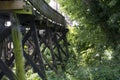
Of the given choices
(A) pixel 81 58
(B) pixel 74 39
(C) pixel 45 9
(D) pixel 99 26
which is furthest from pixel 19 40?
(B) pixel 74 39

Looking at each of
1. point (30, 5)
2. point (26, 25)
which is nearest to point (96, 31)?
point (26, 25)

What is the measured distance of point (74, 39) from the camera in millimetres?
17422

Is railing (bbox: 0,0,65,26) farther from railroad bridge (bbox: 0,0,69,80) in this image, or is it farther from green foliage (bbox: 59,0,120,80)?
green foliage (bbox: 59,0,120,80)

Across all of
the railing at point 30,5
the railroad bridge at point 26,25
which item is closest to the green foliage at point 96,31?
the railroad bridge at point 26,25

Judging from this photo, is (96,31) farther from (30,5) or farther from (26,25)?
(30,5)

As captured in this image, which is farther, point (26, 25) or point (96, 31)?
point (96, 31)

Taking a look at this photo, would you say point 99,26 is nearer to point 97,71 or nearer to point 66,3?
point 66,3

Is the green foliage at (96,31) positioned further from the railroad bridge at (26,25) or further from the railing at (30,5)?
the railing at (30,5)

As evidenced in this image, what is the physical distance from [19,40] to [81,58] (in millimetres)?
8311

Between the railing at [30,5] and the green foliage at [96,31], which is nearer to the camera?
the railing at [30,5]

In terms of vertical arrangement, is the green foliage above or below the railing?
below

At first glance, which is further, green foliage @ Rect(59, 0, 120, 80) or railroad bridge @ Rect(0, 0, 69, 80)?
green foliage @ Rect(59, 0, 120, 80)

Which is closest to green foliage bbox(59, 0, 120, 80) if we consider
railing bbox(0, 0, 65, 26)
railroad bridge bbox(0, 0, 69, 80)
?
railroad bridge bbox(0, 0, 69, 80)

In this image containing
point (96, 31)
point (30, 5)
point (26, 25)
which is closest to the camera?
point (30, 5)
